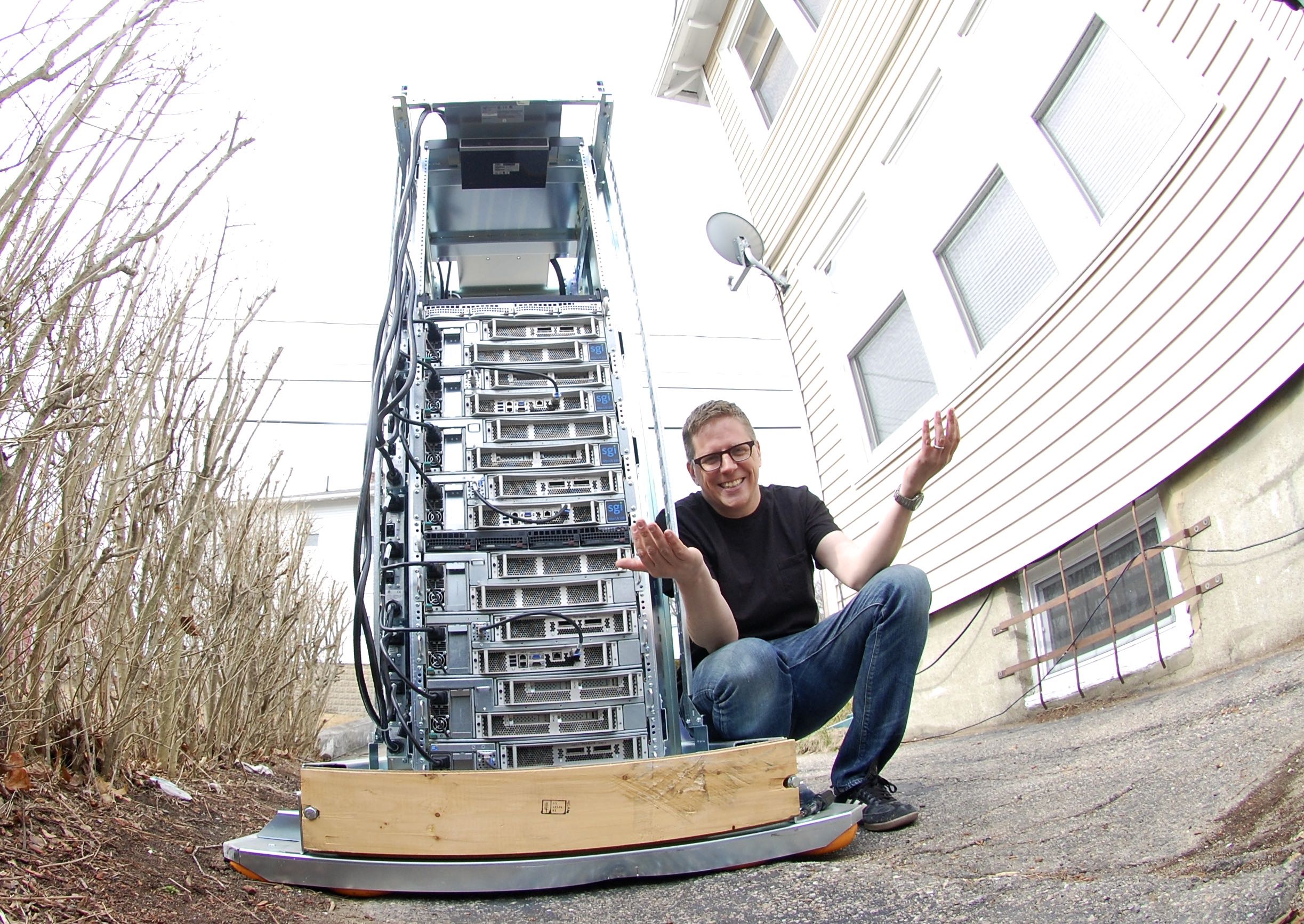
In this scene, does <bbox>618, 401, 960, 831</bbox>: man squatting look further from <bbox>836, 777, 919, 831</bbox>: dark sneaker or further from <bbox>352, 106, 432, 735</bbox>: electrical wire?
<bbox>352, 106, 432, 735</bbox>: electrical wire

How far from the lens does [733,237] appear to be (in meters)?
6.83

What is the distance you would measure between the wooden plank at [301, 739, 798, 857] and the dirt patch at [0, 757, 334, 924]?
0.16 meters

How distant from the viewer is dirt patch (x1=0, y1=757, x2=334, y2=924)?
Answer: 1445 millimetres

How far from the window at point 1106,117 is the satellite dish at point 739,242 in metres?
2.66

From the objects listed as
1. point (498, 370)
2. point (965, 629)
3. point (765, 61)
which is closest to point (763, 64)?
point (765, 61)

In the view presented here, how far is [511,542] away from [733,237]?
4746 mm

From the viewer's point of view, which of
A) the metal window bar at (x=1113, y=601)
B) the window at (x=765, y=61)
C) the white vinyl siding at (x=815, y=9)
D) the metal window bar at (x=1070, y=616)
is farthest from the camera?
the window at (x=765, y=61)

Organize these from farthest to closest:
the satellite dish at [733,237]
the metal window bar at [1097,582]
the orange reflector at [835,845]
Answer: the satellite dish at [733,237] → the metal window bar at [1097,582] → the orange reflector at [835,845]

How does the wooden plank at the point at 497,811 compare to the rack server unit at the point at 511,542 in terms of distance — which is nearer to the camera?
the wooden plank at the point at 497,811

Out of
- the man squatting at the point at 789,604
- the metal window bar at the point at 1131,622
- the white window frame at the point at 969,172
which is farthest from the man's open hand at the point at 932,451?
the white window frame at the point at 969,172

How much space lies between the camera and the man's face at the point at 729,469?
244cm

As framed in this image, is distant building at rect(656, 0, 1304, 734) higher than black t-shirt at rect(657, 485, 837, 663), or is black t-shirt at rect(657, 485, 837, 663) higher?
distant building at rect(656, 0, 1304, 734)

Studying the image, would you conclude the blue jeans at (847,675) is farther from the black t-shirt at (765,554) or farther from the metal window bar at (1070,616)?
the metal window bar at (1070,616)

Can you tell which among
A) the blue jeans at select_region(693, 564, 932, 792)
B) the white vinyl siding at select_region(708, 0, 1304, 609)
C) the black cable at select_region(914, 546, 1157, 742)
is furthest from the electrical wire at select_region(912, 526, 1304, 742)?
the blue jeans at select_region(693, 564, 932, 792)
